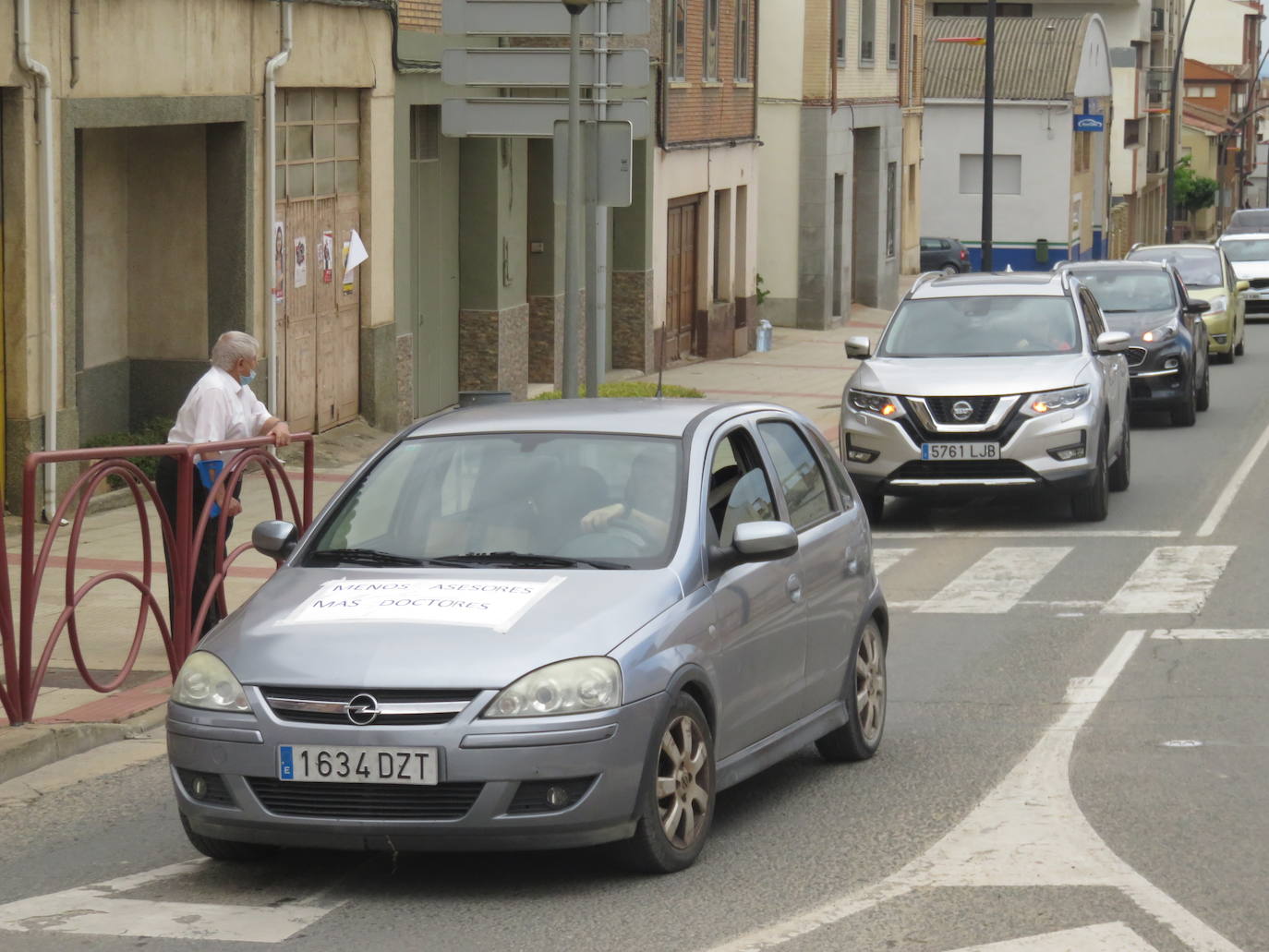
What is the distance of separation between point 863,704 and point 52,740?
3.14m

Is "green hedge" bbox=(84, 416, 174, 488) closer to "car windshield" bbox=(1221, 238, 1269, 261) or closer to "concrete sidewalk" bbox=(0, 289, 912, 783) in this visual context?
"concrete sidewalk" bbox=(0, 289, 912, 783)

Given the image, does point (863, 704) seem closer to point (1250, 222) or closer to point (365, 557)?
point (365, 557)

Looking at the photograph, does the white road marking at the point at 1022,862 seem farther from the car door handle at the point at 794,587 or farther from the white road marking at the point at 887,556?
the white road marking at the point at 887,556

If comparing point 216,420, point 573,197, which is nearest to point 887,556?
point 573,197

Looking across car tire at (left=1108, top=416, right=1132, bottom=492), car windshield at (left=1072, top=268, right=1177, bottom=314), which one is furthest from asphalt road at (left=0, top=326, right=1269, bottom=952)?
car windshield at (left=1072, top=268, right=1177, bottom=314)

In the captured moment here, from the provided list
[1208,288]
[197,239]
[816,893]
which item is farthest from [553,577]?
[1208,288]

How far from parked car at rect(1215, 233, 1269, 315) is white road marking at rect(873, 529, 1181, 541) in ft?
94.9

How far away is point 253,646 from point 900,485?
9.76 meters

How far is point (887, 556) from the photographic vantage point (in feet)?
48.2

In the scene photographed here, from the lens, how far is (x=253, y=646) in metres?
6.54

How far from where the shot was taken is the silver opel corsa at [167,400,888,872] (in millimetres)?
6207

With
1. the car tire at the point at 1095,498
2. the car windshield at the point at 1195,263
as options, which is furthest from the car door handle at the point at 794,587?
the car windshield at the point at 1195,263

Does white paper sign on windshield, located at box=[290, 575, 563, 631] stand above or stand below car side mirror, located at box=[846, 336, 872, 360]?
below

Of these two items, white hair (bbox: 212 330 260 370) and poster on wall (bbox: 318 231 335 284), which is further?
poster on wall (bbox: 318 231 335 284)
